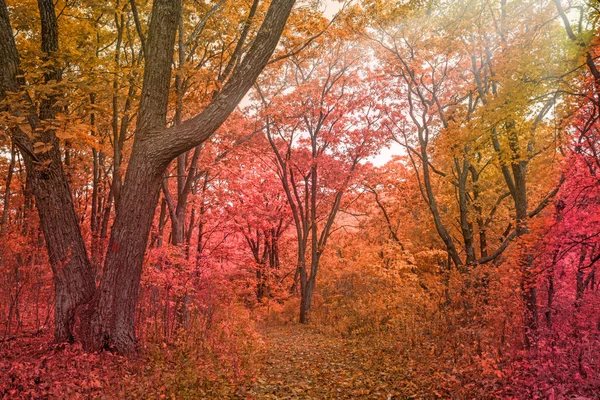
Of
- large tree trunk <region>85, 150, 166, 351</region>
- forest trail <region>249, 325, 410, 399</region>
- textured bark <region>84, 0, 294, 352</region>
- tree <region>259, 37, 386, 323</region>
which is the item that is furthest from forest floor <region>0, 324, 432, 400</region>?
tree <region>259, 37, 386, 323</region>

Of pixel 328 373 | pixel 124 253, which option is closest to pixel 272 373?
pixel 328 373

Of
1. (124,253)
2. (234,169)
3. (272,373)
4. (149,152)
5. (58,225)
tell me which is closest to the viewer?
(149,152)

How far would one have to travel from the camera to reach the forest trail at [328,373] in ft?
21.1

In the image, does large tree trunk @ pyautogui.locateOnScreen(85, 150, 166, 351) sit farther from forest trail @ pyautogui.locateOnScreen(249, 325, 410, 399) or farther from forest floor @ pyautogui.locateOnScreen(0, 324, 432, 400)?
forest trail @ pyautogui.locateOnScreen(249, 325, 410, 399)

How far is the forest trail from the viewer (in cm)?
643

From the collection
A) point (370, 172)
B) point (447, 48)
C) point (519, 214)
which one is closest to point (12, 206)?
point (370, 172)

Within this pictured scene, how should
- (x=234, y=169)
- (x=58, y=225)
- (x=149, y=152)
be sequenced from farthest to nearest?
(x=234, y=169) < (x=58, y=225) < (x=149, y=152)

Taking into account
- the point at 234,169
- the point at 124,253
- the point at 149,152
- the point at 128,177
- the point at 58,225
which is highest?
the point at 234,169

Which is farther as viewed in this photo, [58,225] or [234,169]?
[234,169]

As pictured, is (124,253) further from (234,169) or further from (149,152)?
(234,169)

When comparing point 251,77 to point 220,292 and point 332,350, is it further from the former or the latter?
point 332,350

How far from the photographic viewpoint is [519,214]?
9117 millimetres

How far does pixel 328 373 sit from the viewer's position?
7871mm

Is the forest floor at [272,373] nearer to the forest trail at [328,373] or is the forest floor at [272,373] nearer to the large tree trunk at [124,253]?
the forest trail at [328,373]
